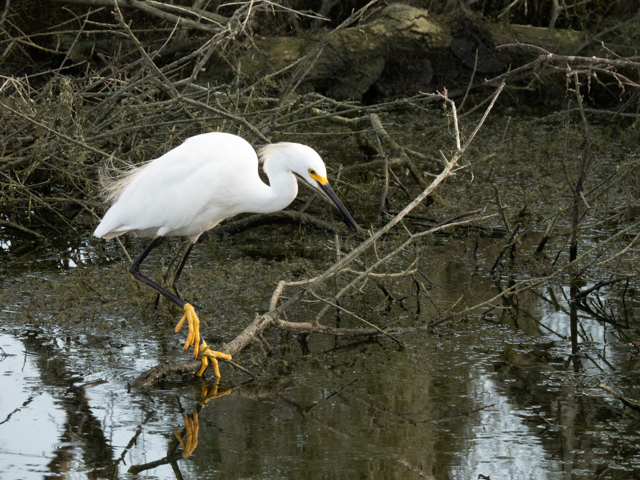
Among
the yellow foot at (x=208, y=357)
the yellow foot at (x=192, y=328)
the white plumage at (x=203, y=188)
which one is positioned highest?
the white plumage at (x=203, y=188)

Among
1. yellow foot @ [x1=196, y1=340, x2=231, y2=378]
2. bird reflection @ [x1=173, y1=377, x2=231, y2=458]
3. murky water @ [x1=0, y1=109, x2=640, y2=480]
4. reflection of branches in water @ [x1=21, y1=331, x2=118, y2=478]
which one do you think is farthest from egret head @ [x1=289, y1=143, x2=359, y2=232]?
reflection of branches in water @ [x1=21, y1=331, x2=118, y2=478]

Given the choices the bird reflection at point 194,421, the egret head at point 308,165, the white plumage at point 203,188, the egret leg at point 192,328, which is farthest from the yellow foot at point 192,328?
the egret head at point 308,165

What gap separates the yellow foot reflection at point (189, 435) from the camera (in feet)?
10.2

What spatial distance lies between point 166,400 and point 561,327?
228 centimetres

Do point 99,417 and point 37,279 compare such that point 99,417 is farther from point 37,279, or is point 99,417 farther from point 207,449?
point 37,279

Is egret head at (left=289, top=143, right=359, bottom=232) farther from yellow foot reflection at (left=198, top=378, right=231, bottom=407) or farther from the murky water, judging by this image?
yellow foot reflection at (left=198, top=378, right=231, bottom=407)

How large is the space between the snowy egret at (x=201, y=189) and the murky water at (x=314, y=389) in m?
0.52

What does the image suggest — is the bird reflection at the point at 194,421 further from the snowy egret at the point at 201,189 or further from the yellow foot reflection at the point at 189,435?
the snowy egret at the point at 201,189

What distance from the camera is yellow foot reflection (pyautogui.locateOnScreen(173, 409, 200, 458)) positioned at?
3.10 meters

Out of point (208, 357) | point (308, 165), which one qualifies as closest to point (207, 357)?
point (208, 357)

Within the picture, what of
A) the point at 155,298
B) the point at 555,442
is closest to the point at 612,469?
the point at 555,442

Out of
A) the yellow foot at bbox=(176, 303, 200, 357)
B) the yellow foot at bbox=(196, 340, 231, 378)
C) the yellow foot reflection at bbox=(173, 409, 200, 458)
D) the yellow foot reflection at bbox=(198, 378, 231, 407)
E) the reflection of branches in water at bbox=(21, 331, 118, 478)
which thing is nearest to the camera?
the reflection of branches in water at bbox=(21, 331, 118, 478)

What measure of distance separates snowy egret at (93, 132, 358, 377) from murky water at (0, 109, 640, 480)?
20.6 inches

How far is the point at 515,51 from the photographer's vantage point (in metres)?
10.4
